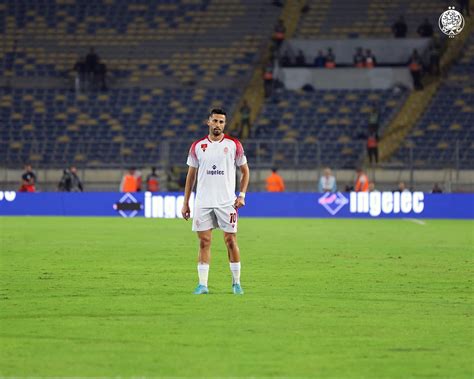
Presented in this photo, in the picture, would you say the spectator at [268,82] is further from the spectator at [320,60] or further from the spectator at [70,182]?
the spectator at [70,182]

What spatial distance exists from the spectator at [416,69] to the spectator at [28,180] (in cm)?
1796

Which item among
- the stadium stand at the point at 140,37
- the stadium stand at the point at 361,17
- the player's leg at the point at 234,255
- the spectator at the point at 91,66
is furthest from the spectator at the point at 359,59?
the player's leg at the point at 234,255

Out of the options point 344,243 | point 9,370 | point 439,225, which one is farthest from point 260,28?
point 9,370

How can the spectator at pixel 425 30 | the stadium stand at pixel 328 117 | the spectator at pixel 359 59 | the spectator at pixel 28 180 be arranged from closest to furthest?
the spectator at pixel 28 180
the stadium stand at pixel 328 117
the spectator at pixel 359 59
the spectator at pixel 425 30

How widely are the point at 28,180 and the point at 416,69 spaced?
18.4 m

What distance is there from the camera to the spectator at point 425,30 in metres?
54.4

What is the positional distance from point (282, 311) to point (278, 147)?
34.6 m

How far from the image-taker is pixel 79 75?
5500cm

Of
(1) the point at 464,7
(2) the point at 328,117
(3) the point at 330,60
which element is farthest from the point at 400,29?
(2) the point at 328,117

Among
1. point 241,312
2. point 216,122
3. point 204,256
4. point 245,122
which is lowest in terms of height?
point 241,312

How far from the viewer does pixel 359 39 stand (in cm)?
5519

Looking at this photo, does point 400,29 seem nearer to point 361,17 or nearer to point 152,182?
point 361,17

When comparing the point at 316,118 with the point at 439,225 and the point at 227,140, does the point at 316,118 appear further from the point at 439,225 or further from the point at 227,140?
the point at 227,140

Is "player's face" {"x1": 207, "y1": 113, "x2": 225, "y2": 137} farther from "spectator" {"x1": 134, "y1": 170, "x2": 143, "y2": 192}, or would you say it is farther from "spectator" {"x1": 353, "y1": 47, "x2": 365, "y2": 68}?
"spectator" {"x1": 353, "y1": 47, "x2": 365, "y2": 68}
